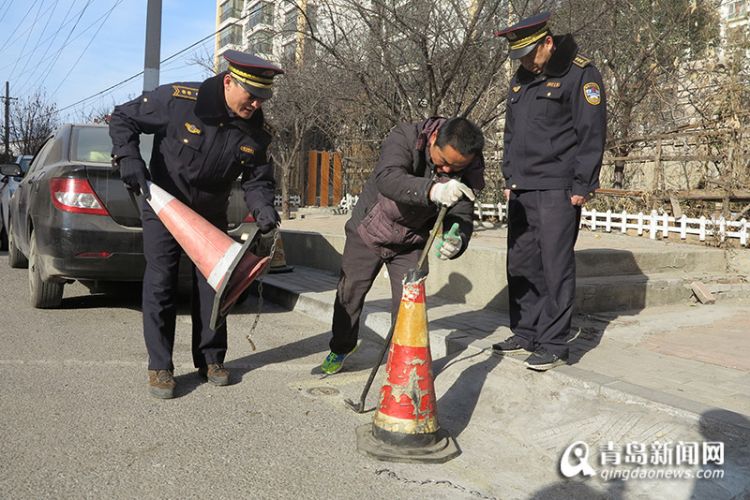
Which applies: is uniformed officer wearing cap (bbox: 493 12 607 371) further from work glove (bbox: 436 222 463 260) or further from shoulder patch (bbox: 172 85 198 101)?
shoulder patch (bbox: 172 85 198 101)

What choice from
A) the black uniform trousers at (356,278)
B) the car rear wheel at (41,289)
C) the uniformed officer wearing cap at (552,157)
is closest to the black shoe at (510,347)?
the uniformed officer wearing cap at (552,157)

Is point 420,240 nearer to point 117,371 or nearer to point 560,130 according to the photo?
point 560,130

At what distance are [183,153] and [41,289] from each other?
289 centimetres

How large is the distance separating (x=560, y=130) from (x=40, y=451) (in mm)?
3287

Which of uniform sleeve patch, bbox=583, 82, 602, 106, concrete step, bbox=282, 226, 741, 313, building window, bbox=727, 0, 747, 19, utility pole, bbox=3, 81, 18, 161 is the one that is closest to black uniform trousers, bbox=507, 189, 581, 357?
uniform sleeve patch, bbox=583, 82, 602, 106

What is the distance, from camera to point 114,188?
17.6ft

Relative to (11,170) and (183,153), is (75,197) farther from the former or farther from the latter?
(11,170)

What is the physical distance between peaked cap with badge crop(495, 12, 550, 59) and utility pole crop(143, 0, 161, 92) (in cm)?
916

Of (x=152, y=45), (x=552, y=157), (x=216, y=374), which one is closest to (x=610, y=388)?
(x=552, y=157)

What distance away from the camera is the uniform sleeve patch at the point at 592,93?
3855mm

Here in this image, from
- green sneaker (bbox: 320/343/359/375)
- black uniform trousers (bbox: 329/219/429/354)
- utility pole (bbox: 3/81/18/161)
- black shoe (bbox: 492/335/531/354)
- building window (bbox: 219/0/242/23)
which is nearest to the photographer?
black uniform trousers (bbox: 329/219/429/354)

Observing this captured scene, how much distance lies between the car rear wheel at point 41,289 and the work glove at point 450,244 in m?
3.95

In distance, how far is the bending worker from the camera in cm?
318

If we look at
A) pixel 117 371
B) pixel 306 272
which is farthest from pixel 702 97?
pixel 117 371
